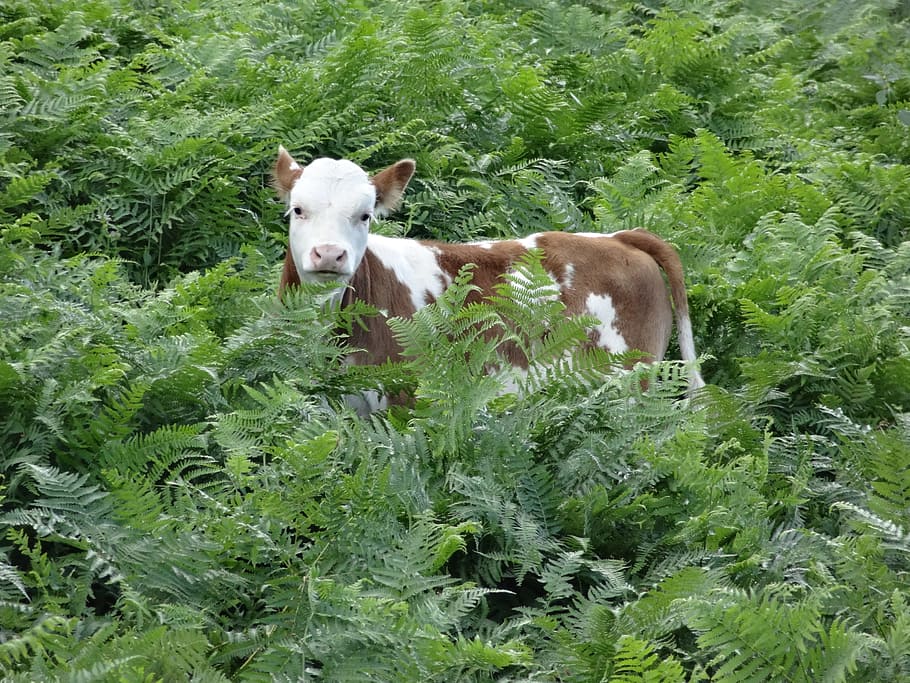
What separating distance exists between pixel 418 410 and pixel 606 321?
2.33 meters

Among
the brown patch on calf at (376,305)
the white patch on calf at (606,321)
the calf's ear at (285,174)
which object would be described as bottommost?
the white patch on calf at (606,321)

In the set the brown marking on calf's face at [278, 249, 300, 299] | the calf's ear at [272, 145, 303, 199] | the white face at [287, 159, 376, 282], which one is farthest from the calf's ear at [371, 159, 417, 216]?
the brown marking on calf's face at [278, 249, 300, 299]

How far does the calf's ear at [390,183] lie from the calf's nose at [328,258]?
0.83 m

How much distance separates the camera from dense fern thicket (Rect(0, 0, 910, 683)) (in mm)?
4020

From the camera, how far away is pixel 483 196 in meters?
8.51

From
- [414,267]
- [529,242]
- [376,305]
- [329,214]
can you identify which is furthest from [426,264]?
[329,214]

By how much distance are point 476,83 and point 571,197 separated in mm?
1490

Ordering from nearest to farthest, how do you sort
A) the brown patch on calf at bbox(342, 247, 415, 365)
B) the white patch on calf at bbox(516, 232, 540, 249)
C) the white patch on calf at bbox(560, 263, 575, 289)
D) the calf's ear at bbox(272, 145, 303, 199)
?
the brown patch on calf at bbox(342, 247, 415, 365) → the calf's ear at bbox(272, 145, 303, 199) → the white patch on calf at bbox(560, 263, 575, 289) → the white patch on calf at bbox(516, 232, 540, 249)

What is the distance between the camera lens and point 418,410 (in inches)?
197

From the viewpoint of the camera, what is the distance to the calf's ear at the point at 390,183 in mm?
6730

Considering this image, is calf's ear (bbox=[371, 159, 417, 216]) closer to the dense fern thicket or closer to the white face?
the white face

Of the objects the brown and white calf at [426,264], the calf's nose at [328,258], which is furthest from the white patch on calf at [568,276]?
the calf's nose at [328,258]

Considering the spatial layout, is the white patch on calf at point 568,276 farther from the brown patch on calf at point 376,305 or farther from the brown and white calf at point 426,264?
the brown patch on calf at point 376,305

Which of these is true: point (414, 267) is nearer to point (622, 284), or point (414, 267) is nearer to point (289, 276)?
point (289, 276)
